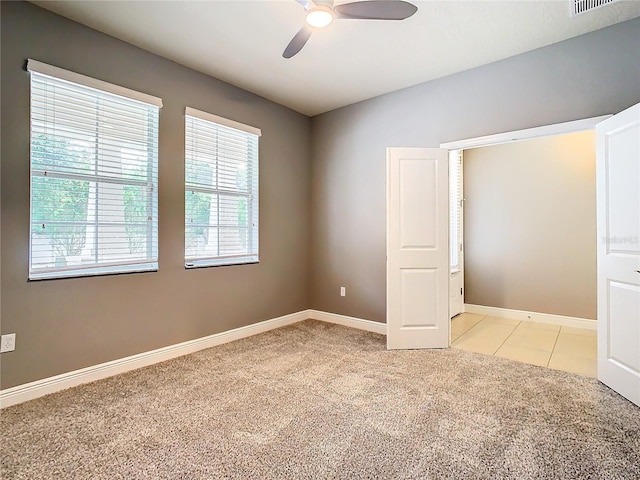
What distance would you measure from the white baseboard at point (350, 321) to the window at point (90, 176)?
7.35ft

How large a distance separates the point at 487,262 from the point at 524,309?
764mm

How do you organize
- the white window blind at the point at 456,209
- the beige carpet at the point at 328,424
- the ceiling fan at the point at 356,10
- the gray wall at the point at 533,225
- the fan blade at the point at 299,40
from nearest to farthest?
the beige carpet at the point at 328,424 < the ceiling fan at the point at 356,10 < the fan blade at the point at 299,40 < the gray wall at the point at 533,225 < the white window blind at the point at 456,209

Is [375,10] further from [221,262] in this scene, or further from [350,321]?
[350,321]

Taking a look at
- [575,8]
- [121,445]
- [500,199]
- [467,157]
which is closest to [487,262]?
[500,199]

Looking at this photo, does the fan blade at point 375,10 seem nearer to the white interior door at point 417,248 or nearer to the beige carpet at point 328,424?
the white interior door at point 417,248

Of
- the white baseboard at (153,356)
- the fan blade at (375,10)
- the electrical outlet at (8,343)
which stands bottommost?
the white baseboard at (153,356)

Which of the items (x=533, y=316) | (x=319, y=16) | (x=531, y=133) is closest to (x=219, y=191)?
(x=319, y=16)

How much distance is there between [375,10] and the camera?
1.97m

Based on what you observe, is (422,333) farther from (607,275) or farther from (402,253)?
(607,275)

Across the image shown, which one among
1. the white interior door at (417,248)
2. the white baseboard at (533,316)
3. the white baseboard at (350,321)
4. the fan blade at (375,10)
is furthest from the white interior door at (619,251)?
the white baseboard at (350,321)

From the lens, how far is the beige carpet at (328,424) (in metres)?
1.61

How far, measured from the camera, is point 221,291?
348 cm

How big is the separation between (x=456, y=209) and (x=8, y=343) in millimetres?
4897

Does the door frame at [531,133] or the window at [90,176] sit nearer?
the window at [90,176]
